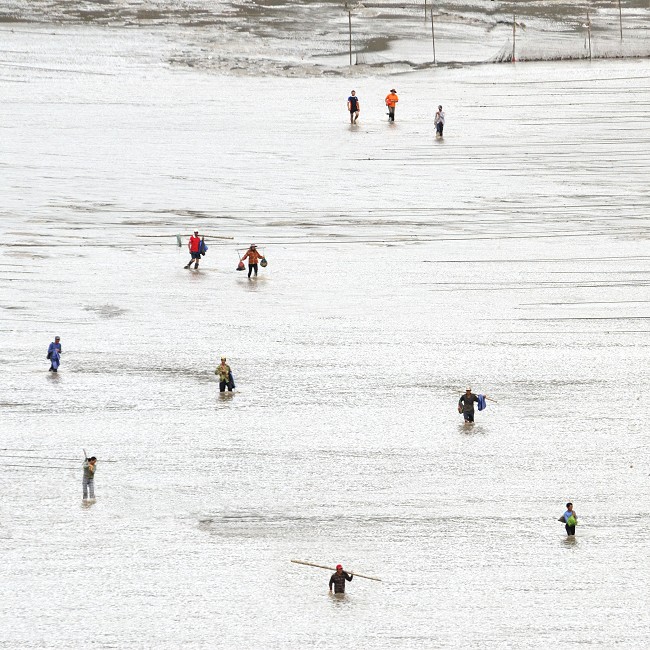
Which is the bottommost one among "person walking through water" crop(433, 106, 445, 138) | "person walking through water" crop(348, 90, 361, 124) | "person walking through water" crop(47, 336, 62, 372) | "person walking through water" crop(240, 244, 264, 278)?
"person walking through water" crop(47, 336, 62, 372)

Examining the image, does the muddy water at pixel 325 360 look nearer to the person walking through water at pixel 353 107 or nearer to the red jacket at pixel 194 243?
the person walking through water at pixel 353 107

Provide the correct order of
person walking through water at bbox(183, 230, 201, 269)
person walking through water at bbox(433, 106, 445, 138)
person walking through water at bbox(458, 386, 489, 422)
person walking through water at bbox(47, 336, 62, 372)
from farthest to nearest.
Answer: person walking through water at bbox(433, 106, 445, 138), person walking through water at bbox(183, 230, 201, 269), person walking through water at bbox(47, 336, 62, 372), person walking through water at bbox(458, 386, 489, 422)

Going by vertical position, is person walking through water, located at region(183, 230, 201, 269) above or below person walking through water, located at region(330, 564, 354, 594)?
above

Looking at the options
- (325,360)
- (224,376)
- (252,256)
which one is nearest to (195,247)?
(252,256)

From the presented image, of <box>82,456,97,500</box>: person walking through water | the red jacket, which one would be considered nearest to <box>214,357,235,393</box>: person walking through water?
<box>82,456,97,500</box>: person walking through water

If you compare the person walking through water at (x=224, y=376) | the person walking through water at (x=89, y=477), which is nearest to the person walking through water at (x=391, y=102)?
the person walking through water at (x=224, y=376)

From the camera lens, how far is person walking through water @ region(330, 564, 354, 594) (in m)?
21.2

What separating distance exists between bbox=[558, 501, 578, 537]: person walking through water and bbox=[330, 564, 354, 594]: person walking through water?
378 centimetres

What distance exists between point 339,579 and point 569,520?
4.01 meters

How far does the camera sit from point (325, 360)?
2931 centimetres

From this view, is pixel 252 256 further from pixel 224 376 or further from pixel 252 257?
pixel 224 376

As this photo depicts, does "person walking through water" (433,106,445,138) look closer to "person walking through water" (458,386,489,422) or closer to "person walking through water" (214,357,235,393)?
"person walking through water" (214,357,235,393)

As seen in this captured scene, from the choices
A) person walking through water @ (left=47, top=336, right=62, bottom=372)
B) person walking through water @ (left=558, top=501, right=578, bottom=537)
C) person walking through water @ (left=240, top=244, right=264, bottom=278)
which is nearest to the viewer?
person walking through water @ (left=558, top=501, right=578, bottom=537)

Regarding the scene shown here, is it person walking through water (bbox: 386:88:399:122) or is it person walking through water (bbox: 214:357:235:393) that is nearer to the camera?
person walking through water (bbox: 214:357:235:393)
